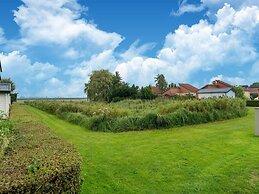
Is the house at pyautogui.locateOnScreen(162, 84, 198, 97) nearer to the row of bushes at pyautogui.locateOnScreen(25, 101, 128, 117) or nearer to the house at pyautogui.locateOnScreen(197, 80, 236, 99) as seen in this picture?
the house at pyautogui.locateOnScreen(197, 80, 236, 99)

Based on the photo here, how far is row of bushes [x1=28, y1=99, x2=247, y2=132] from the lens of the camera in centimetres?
1457

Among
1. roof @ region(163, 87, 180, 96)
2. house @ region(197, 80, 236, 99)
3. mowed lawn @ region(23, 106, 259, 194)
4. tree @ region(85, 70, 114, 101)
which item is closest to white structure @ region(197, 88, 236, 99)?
house @ region(197, 80, 236, 99)

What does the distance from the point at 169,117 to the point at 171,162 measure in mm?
6712

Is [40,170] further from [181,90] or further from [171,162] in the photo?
[181,90]

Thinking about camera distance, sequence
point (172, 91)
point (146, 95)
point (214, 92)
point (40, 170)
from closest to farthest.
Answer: point (40, 170), point (146, 95), point (214, 92), point (172, 91)

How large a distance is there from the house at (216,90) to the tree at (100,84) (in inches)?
667

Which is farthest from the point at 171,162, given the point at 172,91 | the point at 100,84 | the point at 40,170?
the point at 172,91

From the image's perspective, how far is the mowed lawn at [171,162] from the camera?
6.52 metres

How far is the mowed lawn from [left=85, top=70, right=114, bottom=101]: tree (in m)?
42.3

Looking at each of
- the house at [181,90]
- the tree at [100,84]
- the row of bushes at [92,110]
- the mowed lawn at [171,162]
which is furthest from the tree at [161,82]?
the mowed lawn at [171,162]

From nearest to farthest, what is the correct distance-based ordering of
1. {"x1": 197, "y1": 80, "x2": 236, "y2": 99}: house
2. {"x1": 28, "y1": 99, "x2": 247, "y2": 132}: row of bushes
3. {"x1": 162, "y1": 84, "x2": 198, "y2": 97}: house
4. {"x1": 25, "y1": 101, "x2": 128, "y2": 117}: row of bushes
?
1. {"x1": 28, "y1": 99, "x2": 247, "y2": 132}: row of bushes
2. {"x1": 25, "y1": 101, "x2": 128, "y2": 117}: row of bushes
3. {"x1": 197, "y1": 80, "x2": 236, "y2": 99}: house
4. {"x1": 162, "y1": 84, "x2": 198, "y2": 97}: house

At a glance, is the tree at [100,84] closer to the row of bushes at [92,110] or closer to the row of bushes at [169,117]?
the row of bushes at [92,110]

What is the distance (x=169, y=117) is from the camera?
14.9 meters

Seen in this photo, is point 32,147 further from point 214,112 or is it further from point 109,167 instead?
point 214,112
